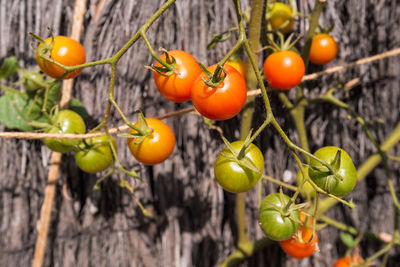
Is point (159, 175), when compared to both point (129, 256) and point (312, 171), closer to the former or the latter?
point (129, 256)

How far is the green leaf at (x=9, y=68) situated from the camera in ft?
2.76

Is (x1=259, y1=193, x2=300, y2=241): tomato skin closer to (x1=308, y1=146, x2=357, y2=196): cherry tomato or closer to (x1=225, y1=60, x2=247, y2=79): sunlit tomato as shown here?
(x1=308, y1=146, x2=357, y2=196): cherry tomato

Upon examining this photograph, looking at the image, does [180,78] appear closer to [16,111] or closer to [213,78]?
[213,78]

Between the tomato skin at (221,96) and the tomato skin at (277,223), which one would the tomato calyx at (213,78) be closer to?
the tomato skin at (221,96)

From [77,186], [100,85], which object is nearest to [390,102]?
[100,85]

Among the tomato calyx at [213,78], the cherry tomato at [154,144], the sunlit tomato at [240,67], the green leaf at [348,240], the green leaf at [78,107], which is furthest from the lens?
the green leaf at [348,240]

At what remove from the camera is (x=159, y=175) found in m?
1.03

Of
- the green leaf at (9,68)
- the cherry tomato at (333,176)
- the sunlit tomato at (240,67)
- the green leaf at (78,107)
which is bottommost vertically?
the cherry tomato at (333,176)

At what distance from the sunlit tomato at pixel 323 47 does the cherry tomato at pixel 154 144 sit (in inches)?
20.2

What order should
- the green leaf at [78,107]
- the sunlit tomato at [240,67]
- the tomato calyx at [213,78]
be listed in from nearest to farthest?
1. the tomato calyx at [213,78]
2. the sunlit tomato at [240,67]
3. the green leaf at [78,107]

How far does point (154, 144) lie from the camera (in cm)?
64

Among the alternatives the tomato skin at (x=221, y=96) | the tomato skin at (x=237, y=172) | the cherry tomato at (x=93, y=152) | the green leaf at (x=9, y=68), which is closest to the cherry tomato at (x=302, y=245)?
the tomato skin at (x=237, y=172)

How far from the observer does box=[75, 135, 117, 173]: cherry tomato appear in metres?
0.72

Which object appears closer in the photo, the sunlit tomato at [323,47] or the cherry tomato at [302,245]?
the cherry tomato at [302,245]
